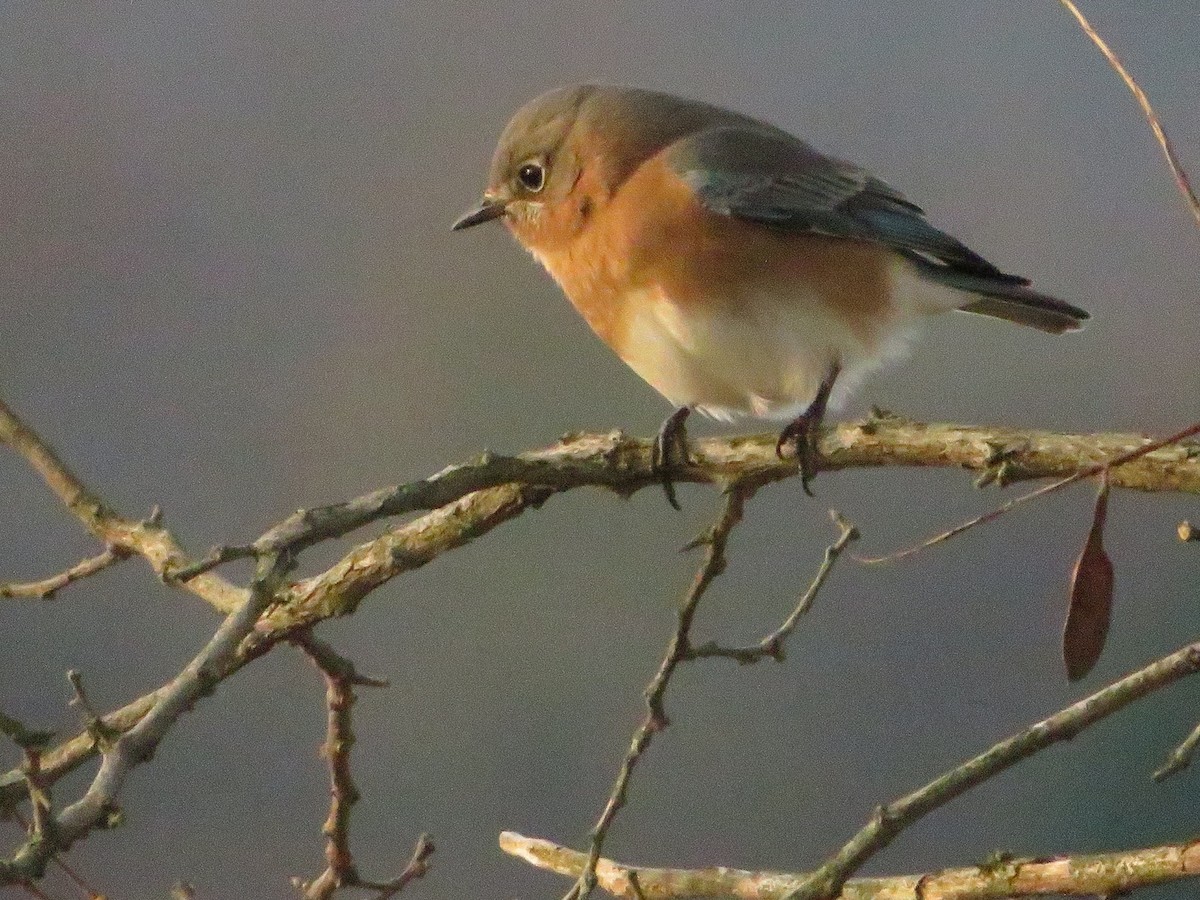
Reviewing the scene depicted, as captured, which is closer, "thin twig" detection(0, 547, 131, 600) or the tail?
"thin twig" detection(0, 547, 131, 600)

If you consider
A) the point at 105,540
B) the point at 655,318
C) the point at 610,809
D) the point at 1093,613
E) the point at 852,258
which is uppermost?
the point at 852,258

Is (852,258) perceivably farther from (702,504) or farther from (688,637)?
(688,637)

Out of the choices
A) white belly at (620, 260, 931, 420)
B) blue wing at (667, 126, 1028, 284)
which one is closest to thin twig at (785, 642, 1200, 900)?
white belly at (620, 260, 931, 420)

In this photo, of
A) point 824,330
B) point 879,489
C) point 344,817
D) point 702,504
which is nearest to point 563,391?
point 702,504

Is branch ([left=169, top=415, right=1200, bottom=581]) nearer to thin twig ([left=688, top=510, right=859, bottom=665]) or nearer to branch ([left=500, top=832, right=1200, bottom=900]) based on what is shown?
thin twig ([left=688, top=510, right=859, bottom=665])

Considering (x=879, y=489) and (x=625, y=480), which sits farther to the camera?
(x=879, y=489)

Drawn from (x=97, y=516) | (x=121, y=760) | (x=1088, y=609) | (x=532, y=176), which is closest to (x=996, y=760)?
(x=1088, y=609)

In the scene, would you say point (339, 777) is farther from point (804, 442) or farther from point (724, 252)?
point (724, 252)
